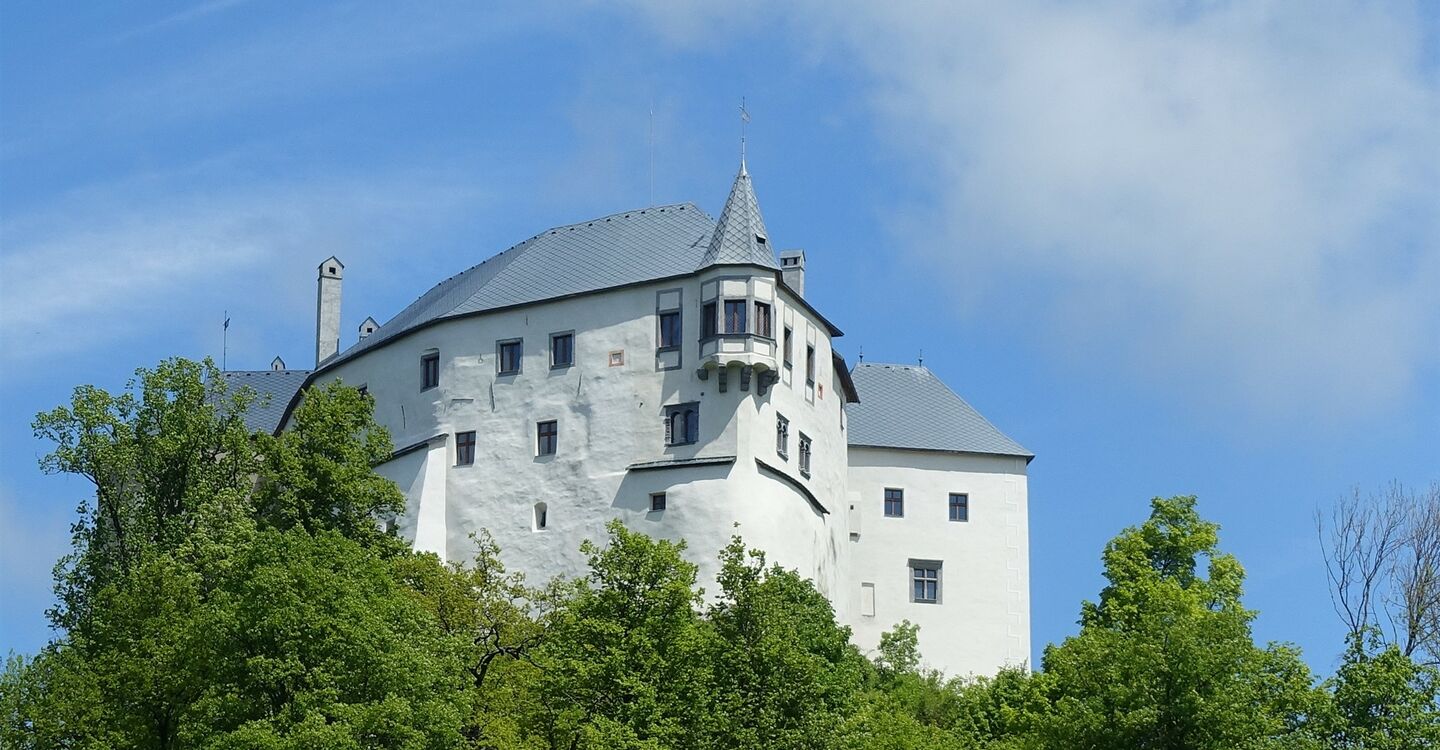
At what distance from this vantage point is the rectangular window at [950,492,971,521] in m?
77.9

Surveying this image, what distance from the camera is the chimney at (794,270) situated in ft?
237

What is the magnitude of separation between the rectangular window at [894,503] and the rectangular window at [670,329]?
12.9m

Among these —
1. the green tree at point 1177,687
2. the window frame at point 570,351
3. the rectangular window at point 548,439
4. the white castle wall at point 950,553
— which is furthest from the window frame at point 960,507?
the green tree at point 1177,687

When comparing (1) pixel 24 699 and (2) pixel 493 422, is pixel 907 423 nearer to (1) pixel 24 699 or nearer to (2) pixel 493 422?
(2) pixel 493 422

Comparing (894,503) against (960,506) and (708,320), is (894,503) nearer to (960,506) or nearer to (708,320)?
(960,506)

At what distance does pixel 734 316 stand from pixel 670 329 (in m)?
2.19

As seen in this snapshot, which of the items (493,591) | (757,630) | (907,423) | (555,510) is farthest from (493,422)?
(757,630)

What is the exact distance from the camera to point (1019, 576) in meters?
76.8

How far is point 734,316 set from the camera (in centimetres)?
6725

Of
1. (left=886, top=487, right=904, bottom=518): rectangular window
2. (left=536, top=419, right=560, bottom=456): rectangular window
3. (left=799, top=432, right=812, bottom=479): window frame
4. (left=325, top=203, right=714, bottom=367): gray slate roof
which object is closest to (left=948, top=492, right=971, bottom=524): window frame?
(left=886, top=487, right=904, bottom=518): rectangular window

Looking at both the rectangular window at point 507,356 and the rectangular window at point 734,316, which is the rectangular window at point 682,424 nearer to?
the rectangular window at point 734,316

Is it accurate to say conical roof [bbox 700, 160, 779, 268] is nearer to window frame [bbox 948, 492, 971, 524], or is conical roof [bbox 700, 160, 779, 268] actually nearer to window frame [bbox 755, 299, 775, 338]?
window frame [bbox 755, 299, 775, 338]

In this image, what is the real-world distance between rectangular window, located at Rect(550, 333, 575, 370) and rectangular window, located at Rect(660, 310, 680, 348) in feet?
9.64

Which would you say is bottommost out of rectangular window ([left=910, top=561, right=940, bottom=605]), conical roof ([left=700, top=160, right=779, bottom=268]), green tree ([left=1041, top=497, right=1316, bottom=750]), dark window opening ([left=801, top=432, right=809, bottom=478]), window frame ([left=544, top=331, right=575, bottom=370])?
green tree ([left=1041, top=497, right=1316, bottom=750])
